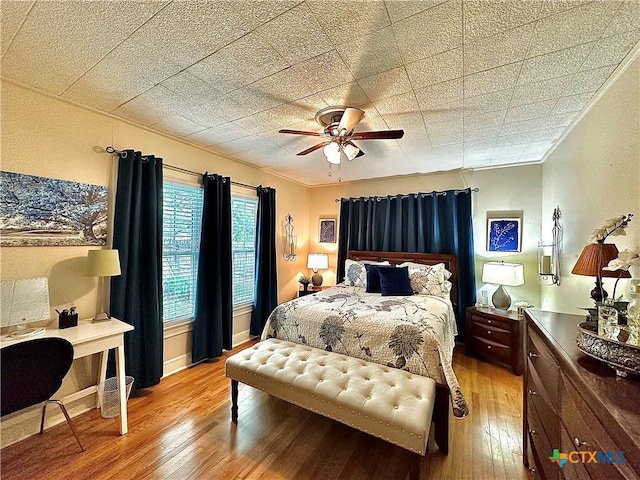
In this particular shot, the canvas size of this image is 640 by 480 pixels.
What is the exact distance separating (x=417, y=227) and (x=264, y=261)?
2.38 m

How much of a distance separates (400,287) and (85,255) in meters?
3.17

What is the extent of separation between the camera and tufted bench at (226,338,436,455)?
1.50 metres

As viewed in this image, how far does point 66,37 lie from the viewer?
57.2 inches

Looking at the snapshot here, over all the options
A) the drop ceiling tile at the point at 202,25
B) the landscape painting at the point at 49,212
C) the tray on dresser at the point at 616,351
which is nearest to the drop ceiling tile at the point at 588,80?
the tray on dresser at the point at 616,351

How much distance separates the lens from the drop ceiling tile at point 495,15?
1.18 meters

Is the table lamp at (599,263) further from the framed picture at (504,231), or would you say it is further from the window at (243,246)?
the window at (243,246)

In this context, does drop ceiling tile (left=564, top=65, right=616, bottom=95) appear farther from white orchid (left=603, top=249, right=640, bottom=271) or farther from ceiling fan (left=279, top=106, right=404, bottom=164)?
white orchid (left=603, top=249, right=640, bottom=271)

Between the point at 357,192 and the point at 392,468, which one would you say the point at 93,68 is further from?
the point at 357,192

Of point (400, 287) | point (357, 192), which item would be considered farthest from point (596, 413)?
point (357, 192)

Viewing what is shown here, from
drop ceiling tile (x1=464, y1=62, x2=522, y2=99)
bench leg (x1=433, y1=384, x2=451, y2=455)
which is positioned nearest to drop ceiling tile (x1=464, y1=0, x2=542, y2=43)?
drop ceiling tile (x1=464, y1=62, x2=522, y2=99)

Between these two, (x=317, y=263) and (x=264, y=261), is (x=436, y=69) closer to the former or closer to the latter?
(x=264, y=261)

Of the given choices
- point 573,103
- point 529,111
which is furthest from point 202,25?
point 573,103

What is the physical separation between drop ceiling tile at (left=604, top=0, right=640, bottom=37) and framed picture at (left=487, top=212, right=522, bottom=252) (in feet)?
8.30

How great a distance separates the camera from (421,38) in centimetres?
139
